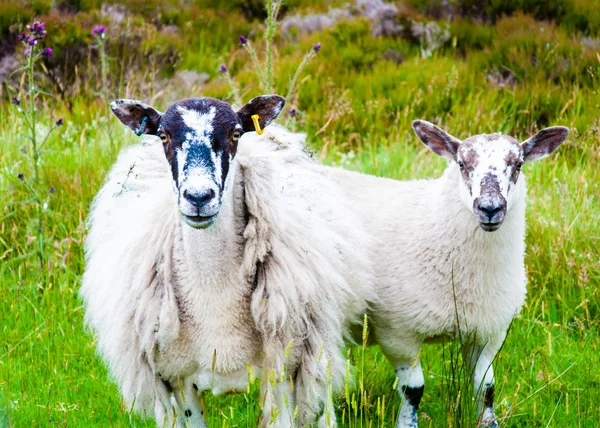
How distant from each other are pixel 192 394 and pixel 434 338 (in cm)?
137

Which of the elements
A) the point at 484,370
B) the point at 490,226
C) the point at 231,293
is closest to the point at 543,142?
the point at 490,226

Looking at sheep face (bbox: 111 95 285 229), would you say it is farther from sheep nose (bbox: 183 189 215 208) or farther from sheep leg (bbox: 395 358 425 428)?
sheep leg (bbox: 395 358 425 428)

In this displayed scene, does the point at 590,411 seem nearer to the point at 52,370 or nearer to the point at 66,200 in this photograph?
the point at 52,370

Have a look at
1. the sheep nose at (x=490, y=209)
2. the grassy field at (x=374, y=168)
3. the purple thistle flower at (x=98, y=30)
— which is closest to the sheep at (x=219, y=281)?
the grassy field at (x=374, y=168)

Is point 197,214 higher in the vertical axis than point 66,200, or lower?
higher

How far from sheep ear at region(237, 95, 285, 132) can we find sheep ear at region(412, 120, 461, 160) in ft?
3.11

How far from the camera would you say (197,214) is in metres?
3.09

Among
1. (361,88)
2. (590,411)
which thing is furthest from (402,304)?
(361,88)

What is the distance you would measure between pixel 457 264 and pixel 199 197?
1601 mm

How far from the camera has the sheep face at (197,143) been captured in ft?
10.2

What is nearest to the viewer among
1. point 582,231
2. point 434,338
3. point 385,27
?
point 434,338

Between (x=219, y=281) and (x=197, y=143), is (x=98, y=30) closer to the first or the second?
(x=197, y=143)

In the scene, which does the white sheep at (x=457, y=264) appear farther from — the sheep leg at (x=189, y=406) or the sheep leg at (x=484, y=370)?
the sheep leg at (x=189, y=406)

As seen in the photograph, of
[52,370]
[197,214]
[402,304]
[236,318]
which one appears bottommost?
[52,370]
